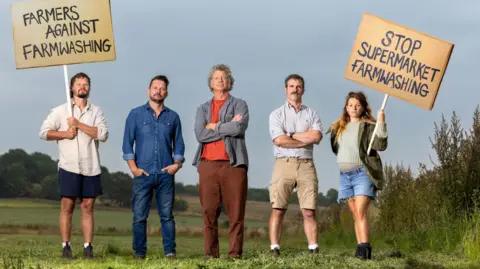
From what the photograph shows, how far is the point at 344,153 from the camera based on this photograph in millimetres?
9742

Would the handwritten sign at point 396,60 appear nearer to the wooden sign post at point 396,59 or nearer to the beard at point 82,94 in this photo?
the wooden sign post at point 396,59

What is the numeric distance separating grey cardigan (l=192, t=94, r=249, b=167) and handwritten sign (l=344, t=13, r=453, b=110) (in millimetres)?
2230

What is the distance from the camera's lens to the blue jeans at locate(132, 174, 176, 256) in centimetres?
950

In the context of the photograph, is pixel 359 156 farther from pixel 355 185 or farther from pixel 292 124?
pixel 292 124

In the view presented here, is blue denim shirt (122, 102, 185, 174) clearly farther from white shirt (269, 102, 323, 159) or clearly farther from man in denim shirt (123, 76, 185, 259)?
white shirt (269, 102, 323, 159)

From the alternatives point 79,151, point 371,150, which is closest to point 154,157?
point 79,151

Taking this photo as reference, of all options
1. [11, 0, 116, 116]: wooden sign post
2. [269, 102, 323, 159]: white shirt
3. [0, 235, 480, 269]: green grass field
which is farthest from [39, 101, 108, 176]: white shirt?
[269, 102, 323, 159]: white shirt

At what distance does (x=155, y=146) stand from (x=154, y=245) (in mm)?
4010

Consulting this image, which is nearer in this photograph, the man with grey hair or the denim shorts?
the man with grey hair

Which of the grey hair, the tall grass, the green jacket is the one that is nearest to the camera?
the grey hair

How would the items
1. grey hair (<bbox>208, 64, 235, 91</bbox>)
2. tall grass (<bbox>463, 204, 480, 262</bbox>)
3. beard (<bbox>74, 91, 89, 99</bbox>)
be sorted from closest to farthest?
grey hair (<bbox>208, 64, 235, 91</bbox>) → beard (<bbox>74, 91, 89, 99</bbox>) → tall grass (<bbox>463, 204, 480, 262</bbox>)

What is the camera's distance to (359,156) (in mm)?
9656

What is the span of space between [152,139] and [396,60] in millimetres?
3744

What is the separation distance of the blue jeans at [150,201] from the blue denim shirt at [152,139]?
142mm
